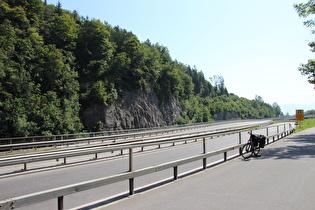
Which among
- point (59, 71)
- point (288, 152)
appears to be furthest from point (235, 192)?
point (59, 71)

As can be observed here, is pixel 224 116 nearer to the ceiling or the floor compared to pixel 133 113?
nearer to the floor

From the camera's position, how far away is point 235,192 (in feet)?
18.6

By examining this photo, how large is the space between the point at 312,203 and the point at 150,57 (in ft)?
228

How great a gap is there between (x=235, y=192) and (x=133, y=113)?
178 ft

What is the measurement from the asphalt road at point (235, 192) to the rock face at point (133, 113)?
44999mm

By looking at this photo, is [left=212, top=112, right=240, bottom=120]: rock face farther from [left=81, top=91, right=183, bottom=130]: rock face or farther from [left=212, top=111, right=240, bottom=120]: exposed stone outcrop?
[left=81, top=91, right=183, bottom=130]: rock face

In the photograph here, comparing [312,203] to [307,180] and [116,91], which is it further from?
[116,91]

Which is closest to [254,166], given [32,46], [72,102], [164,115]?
[72,102]

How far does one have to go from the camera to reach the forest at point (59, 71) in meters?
36.5

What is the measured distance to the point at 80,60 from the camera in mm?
59938

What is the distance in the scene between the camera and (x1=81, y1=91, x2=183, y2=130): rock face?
167 feet

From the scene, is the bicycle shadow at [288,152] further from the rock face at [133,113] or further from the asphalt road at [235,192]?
the rock face at [133,113]

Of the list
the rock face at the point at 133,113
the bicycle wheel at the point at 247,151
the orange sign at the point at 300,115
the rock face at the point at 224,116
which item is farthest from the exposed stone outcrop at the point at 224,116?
the bicycle wheel at the point at 247,151

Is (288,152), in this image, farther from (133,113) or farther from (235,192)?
(133,113)
